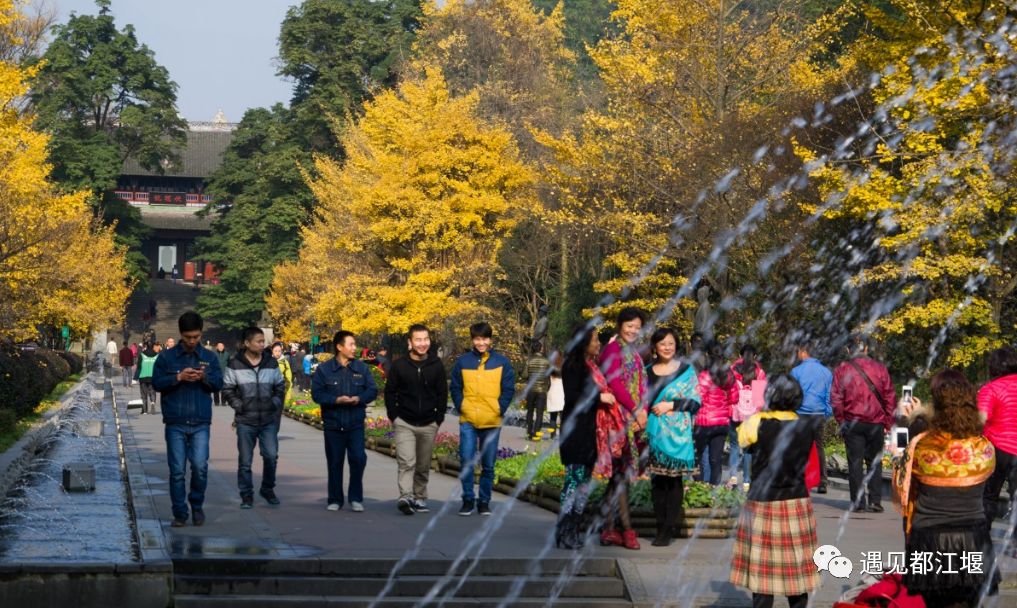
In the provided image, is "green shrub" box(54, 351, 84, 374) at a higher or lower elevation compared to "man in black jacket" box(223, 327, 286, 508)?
lower

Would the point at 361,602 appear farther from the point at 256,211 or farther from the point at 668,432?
the point at 256,211

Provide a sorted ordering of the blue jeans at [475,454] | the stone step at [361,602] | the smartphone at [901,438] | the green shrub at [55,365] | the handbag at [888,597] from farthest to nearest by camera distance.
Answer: the green shrub at [55,365] → the blue jeans at [475,454] → the smartphone at [901,438] → the stone step at [361,602] → the handbag at [888,597]

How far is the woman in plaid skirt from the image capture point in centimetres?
862

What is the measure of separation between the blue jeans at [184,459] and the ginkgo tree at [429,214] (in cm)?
2951

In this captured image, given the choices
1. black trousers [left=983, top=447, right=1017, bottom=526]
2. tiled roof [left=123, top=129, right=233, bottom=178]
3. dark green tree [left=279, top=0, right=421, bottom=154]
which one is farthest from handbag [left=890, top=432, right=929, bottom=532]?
tiled roof [left=123, top=129, right=233, bottom=178]

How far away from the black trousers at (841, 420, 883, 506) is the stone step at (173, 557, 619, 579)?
196 inches

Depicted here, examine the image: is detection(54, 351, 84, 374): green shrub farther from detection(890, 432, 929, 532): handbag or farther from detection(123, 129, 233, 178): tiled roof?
detection(890, 432, 929, 532): handbag

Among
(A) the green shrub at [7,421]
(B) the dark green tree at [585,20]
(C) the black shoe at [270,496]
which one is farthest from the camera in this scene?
(B) the dark green tree at [585,20]

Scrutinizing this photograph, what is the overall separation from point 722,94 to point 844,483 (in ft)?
53.5

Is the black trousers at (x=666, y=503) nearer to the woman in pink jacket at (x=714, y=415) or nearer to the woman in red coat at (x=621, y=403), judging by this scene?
the woman in red coat at (x=621, y=403)

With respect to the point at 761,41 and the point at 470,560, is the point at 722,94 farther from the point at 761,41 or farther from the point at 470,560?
the point at 470,560

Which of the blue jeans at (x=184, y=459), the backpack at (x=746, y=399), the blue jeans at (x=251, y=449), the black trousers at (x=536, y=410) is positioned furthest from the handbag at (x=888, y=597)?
the black trousers at (x=536, y=410)

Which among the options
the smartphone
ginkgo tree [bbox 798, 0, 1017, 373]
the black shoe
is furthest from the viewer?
ginkgo tree [bbox 798, 0, 1017, 373]

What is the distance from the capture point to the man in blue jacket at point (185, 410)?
40.3ft
